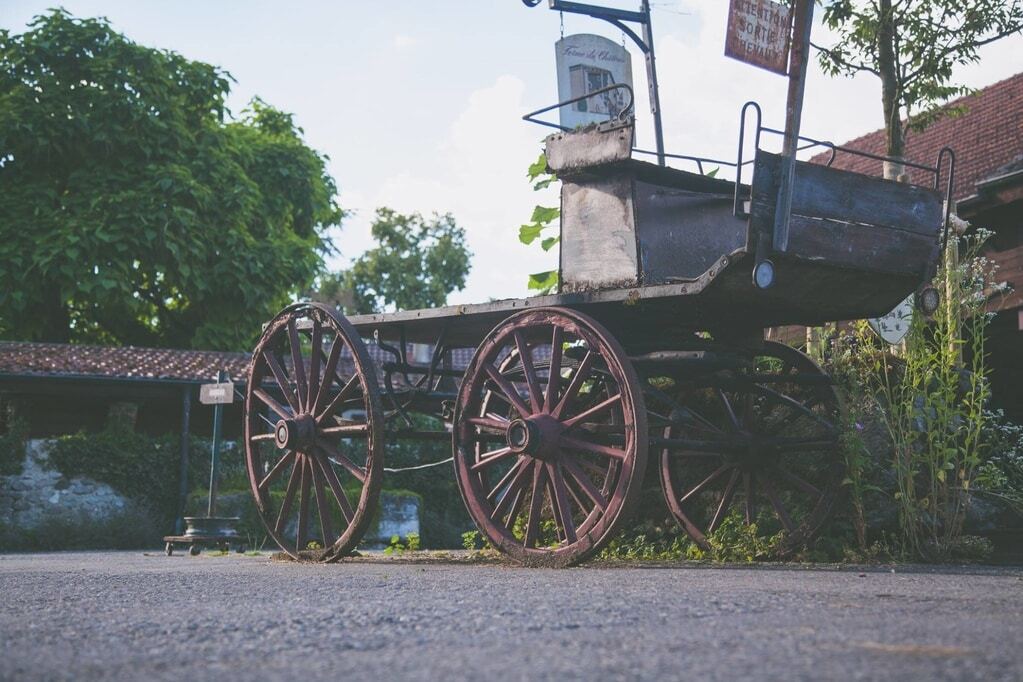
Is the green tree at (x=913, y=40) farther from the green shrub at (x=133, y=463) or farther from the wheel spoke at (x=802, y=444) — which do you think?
the green shrub at (x=133, y=463)

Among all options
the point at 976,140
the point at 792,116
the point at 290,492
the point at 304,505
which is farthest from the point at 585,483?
the point at 976,140

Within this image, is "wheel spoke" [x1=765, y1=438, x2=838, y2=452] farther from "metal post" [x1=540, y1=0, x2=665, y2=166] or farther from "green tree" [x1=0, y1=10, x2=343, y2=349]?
"green tree" [x1=0, y1=10, x2=343, y2=349]

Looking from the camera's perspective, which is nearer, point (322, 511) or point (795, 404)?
point (795, 404)

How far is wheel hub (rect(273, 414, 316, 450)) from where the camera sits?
8.04 meters

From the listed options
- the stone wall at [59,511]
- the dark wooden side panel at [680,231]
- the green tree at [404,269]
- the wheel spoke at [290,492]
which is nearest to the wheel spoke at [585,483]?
the dark wooden side panel at [680,231]

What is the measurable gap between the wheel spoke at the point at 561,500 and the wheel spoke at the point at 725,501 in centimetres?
189

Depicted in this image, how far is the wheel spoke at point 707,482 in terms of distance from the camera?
8.27 meters

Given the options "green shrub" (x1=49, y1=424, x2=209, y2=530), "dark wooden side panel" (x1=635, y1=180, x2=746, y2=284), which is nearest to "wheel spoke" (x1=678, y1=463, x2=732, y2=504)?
"dark wooden side panel" (x1=635, y1=180, x2=746, y2=284)

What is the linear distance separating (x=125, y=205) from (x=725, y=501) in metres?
18.2

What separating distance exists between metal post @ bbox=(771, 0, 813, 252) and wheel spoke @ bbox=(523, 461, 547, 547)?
1.71m

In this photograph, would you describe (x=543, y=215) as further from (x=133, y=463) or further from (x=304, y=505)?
(x=133, y=463)

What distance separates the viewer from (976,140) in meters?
18.9

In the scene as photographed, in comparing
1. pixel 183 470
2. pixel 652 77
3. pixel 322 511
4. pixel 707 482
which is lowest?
pixel 322 511

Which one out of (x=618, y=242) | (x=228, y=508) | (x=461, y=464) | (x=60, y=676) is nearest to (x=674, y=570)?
(x=461, y=464)
